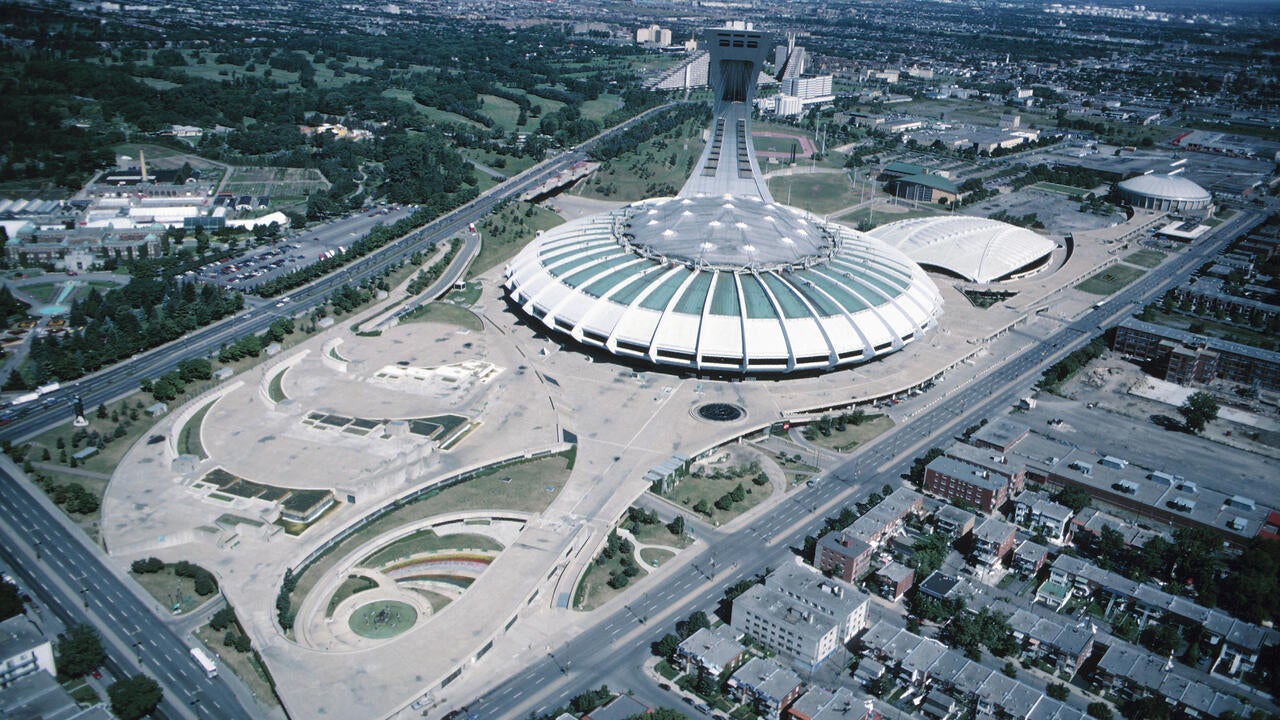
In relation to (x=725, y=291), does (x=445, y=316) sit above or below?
below

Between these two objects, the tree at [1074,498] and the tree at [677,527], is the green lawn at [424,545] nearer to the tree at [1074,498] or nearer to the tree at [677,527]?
the tree at [677,527]

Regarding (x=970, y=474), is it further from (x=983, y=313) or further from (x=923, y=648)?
(x=983, y=313)

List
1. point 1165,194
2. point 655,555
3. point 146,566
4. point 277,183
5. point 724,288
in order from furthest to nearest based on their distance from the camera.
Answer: point 1165,194
point 277,183
point 724,288
point 655,555
point 146,566

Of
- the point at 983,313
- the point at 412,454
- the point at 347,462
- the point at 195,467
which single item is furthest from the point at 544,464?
the point at 983,313

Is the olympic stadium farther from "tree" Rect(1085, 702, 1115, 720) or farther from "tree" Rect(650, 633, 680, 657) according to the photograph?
"tree" Rect(1085, 702, 1115, 720)

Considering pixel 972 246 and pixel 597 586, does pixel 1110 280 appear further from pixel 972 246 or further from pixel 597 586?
pixel 597 586

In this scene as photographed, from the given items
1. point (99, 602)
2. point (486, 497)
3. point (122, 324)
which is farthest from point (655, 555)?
point (122, 324)

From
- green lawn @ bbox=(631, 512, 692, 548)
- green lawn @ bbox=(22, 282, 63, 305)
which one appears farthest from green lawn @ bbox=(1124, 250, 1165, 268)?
green lawn @ bbox=(22, 282, 63, 305)
